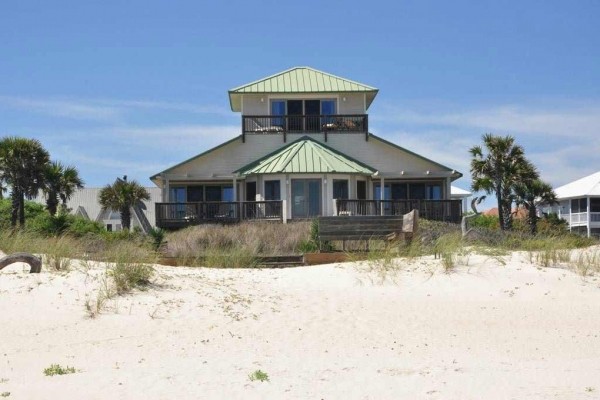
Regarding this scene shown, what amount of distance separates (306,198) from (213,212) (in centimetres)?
393

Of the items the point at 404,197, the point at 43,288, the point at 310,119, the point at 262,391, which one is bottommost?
the point at 262,391

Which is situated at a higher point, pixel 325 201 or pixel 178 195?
pixel 178 195

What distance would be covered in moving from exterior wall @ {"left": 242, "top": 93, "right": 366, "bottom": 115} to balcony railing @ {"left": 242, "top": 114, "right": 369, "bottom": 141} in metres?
0.77

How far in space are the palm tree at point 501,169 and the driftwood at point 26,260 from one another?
2882cm

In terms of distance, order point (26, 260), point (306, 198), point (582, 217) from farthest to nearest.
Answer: point (582, 217) → point (306, 198) → point (26, 260)

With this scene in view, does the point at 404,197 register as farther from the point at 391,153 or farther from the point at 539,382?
the point at 539,382

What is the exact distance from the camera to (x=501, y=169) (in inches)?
1619

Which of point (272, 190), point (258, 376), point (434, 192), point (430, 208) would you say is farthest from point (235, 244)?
point (434, 192)

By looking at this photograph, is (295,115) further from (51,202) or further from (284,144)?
(51,202)

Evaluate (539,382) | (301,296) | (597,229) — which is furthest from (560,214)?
(539,382)

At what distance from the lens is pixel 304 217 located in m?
34.2

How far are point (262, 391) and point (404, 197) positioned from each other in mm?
29443

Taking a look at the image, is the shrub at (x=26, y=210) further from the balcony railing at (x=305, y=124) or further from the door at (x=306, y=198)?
the door at (x=306, y=198)

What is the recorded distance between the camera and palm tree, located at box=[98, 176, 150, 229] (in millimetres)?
41219
